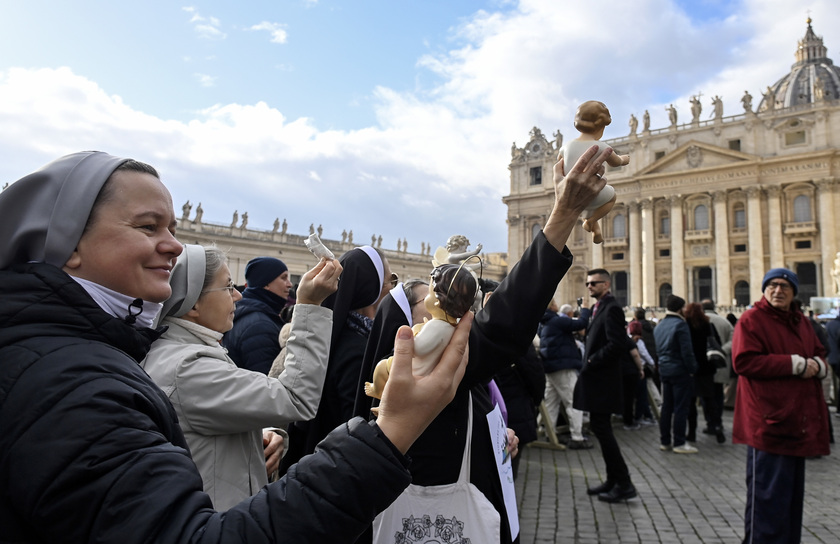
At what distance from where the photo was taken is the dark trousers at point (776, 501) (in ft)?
11.7

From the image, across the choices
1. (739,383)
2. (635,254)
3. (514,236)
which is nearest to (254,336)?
(739,383)

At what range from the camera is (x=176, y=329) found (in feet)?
7.18

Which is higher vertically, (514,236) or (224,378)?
(514,236)

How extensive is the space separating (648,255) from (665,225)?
126 inches

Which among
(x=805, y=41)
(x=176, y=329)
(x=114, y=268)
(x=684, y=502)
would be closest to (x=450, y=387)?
(x=114, y=268)

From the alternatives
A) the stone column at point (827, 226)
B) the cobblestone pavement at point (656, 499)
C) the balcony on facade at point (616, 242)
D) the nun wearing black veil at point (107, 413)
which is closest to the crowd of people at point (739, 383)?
the cobblestone pavement at point (656, 499)

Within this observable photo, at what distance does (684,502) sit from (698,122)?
1801 inches

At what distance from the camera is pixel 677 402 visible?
7629 millimetres

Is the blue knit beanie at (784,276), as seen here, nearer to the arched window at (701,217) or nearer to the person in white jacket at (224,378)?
the person in white jacket at (224,378)

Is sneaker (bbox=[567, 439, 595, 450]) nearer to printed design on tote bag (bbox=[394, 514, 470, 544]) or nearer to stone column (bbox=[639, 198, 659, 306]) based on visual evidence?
printed design on tote bag (bbox=[394, 514, 470, 544])

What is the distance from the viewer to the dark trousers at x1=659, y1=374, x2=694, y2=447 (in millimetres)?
7492

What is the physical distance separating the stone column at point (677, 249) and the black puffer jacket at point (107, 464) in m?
45.2

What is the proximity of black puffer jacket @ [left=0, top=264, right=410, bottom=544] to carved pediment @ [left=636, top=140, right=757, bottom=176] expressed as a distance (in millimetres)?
47003

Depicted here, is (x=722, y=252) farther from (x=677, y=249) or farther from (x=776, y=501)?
(x=776, y=501)
